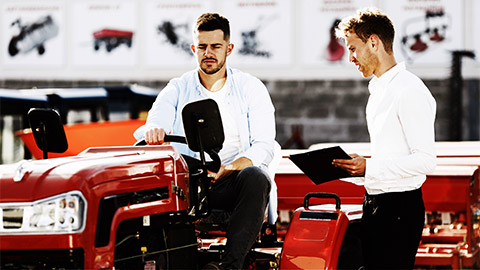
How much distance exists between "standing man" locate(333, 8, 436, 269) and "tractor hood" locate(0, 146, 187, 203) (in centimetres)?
76

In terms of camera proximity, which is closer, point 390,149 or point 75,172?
point 75,172

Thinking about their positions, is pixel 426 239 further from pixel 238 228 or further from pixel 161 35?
pixel 161 35

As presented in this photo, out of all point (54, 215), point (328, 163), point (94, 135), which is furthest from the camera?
point (94, 135)

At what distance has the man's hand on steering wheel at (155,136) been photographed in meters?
3.63

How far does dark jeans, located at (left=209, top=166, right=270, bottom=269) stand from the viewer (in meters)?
3.55

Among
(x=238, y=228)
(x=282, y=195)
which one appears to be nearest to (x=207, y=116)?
(x=238, y=228)

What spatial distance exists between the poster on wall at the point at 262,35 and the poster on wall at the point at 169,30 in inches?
27.3

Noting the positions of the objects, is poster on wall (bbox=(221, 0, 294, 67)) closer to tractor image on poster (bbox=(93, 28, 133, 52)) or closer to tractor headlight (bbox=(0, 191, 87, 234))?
tractor image on poster (bbox=(93, 28, 133, 52))

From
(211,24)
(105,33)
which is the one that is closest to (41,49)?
(105,33)

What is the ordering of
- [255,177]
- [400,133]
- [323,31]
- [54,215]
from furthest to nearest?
[323,31] → [255,177] → [400,133] → [54,215]

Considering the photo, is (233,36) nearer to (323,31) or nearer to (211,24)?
(323,31)

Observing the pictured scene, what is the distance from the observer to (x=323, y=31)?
11.9 metres

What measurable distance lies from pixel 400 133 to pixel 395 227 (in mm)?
380

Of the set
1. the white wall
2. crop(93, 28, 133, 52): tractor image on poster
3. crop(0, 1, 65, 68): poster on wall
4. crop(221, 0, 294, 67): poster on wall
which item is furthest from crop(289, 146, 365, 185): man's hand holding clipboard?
crop(0, 1, 65, 68): poster on wall
